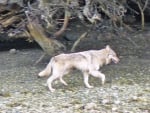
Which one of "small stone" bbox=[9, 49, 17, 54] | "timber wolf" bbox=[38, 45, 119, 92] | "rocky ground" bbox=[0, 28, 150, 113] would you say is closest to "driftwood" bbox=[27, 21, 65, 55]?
"rocky ground" bbox=[0, 28, 150, 113]

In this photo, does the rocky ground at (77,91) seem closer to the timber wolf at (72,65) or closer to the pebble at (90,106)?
the pebble at (90,106)

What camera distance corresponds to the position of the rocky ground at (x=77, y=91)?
8297mm

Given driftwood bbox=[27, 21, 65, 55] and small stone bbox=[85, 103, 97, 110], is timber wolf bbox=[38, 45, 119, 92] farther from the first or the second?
driftwood bbox=[27, 21, 65, 55]

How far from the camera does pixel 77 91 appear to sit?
9.22m

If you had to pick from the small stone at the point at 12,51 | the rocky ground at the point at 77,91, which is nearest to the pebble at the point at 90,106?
the rocky ground at the point at 77,91

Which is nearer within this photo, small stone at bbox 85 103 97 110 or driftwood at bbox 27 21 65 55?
small stone at bbox 85 103 97 110

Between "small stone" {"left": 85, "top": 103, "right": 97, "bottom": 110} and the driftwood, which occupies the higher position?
the driftwood

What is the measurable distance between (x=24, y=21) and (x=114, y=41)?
3718 millimetres

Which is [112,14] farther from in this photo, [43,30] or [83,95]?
[83,95]

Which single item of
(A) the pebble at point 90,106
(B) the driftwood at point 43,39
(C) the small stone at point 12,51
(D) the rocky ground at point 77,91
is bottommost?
(C) the small stone at point 12,51

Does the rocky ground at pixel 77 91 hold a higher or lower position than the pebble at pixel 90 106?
lower

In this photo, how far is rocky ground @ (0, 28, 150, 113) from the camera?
8297mm

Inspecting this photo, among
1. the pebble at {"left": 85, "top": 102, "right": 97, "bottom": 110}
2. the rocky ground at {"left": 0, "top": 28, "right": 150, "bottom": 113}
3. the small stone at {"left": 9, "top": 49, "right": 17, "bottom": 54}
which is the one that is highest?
the pebble at {"left": 85, "top": 102, "right": 97, "bottom": 110}

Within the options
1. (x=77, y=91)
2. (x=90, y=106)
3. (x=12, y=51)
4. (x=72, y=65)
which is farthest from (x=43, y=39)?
(x=90, y=106)
